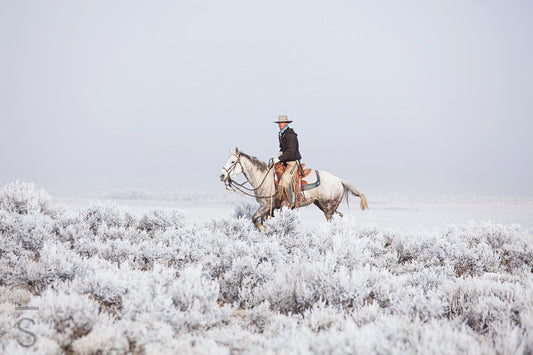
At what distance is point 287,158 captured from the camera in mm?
9133

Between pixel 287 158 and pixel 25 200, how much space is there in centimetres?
872

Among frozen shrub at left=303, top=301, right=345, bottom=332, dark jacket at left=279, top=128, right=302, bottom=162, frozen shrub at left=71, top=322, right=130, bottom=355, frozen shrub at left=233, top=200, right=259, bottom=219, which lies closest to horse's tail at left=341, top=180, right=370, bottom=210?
dark jacket at left=279, top=128, right=302, bottom=162

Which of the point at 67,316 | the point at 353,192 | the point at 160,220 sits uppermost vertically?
the point at 353,192

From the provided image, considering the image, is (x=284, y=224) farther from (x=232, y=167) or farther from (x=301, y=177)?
(x=232, y=167)

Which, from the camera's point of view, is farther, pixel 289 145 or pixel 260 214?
pixel 260 214

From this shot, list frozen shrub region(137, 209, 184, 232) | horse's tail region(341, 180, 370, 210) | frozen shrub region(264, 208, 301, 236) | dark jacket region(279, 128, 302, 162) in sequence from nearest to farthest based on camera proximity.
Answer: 1. frozen shrub region(264, 208, 301, 236)
2. dark jacket region(279, 128, 302, 162)
3. frozen shrub region(137, 209, 184, 232)
4. horse's tail region(341, 180, 370, 210)

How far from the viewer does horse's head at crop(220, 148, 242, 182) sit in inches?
369

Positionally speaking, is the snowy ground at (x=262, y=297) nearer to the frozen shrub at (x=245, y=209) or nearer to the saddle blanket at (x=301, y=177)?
the saddle blanket at (x=301, y=177)

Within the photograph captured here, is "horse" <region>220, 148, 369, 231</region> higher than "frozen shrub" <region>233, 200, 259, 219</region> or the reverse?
higher

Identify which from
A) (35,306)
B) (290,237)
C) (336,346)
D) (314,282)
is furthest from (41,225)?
(336,346)

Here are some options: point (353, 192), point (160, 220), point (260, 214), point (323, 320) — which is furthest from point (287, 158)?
point (323, 320)

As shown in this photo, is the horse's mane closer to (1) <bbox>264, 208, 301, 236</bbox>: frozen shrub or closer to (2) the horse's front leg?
(2) the horse's front leg

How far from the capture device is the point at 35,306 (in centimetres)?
352

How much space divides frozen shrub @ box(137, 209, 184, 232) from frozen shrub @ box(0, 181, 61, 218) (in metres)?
3.12
